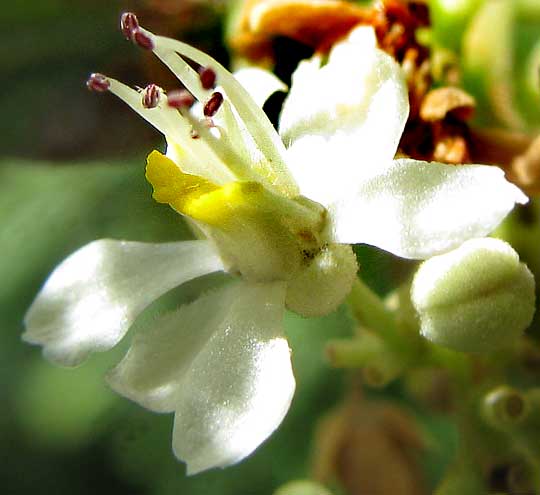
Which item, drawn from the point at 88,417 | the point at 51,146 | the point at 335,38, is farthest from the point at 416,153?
the point at 88,417

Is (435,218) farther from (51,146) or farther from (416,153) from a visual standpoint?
(51,146)

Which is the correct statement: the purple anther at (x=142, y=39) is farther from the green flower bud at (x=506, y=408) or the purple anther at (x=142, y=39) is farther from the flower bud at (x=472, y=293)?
the green flower bud at (x=506, y=408)

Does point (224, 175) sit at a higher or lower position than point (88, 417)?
higher

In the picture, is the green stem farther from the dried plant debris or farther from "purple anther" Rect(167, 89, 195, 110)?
the dried plant debris

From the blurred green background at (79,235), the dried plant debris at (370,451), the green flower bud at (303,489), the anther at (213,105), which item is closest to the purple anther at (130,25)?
the anther at (213,105)

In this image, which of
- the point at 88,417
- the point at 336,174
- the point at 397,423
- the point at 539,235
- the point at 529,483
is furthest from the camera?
the point at 88,417

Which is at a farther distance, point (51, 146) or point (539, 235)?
point (51, 146)
